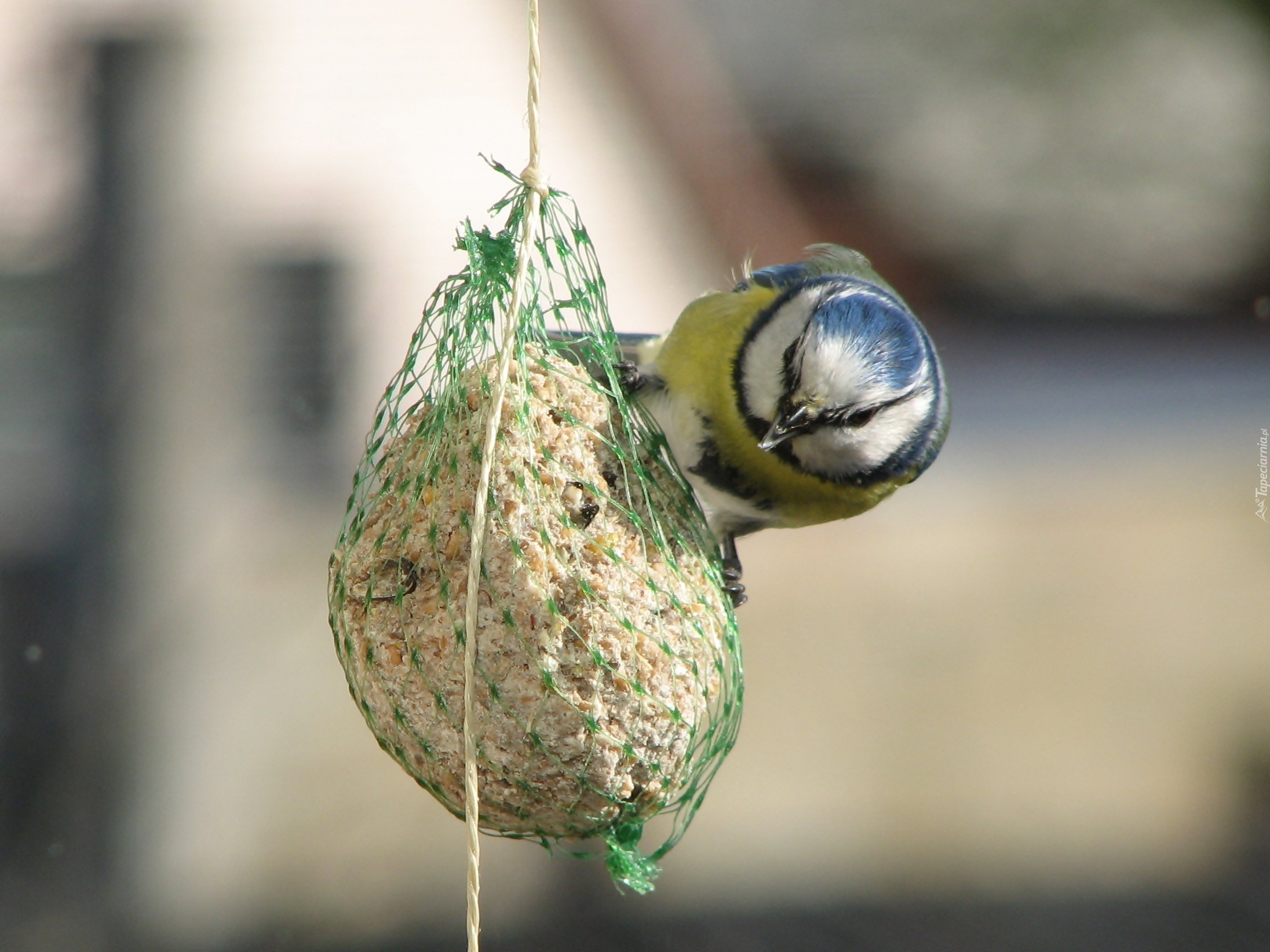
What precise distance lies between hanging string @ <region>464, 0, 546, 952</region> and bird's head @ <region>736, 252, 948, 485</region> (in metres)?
0.40

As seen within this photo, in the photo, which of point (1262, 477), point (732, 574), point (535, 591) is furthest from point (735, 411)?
point (1262, 477)

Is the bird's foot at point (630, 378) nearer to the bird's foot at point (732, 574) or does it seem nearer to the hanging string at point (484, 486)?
the bird's foot at point (732, 574)

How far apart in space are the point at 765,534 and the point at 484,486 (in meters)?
2.75

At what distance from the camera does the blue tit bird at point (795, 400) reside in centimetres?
133

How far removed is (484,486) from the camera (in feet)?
3.15

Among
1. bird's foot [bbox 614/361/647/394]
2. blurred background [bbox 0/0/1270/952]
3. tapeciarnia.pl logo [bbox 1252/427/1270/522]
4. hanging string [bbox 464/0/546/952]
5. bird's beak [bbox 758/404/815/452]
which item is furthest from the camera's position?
tapeciarnia.pl logo [bbox 1252/427/1270/522]

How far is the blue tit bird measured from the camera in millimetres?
1329

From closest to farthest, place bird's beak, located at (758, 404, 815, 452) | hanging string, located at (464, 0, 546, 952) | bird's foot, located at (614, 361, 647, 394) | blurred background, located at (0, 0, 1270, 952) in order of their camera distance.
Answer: hanging string, located at (464, 0, 546, 952) → bird's beak, located at (758, 404, 815, 452) → bird's foot, located at (614, 361, 647, 394) → blurred background, located at (0, 0, 1270, 952)

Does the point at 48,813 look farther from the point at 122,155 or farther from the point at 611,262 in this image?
the point at 611,262

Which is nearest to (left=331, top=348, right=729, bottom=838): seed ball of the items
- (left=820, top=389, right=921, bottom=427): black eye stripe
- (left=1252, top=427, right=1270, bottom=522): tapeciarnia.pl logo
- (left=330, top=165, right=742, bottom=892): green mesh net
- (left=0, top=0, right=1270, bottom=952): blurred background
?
(left=330, top=165, right=742, bottom=892): green mesh net

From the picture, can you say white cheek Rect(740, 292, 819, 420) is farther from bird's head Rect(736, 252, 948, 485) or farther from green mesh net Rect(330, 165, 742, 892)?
green mesh net Rect(330, 165, 742, 892)

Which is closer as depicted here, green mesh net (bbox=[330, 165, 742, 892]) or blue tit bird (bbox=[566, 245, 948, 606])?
green mesh net (bbox=[330, 165, 742, 892])

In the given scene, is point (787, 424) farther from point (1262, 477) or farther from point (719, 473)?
point (1262, 477)

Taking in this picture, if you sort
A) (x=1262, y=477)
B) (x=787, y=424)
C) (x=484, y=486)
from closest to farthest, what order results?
(x=484, y=486) → (x=787, y=424) → (x=1262, y=477)
